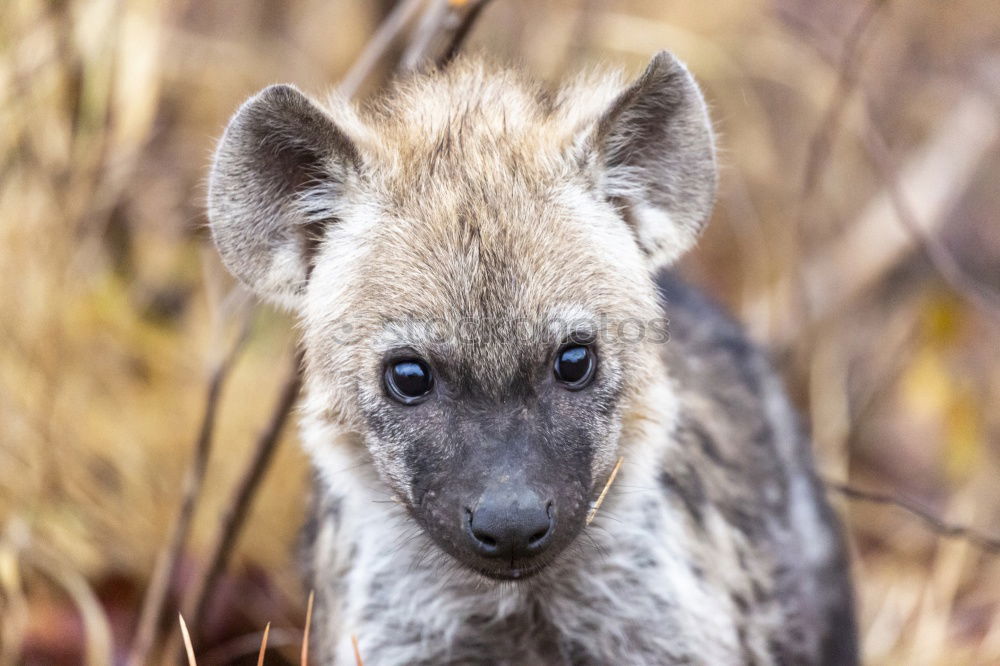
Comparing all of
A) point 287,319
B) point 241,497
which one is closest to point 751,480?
point 241,497

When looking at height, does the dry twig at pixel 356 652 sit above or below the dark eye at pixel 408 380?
below

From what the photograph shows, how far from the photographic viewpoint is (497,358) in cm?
206

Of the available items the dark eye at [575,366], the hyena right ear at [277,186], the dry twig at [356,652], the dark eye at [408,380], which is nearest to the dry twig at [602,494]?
the dark eye at [575,366]

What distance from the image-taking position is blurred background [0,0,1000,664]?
346 cm

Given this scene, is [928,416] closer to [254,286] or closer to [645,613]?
[645,613]

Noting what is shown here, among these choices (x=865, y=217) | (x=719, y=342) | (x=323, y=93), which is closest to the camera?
(x=323, y=93)

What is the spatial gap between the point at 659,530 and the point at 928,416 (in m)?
2.34

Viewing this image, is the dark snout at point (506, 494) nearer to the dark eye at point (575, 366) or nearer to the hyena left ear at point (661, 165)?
the dark eye at point (575, 366)

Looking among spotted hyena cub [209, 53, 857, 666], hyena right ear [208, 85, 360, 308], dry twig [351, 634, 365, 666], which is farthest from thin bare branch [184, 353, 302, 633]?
dry twig [351, 634, 365, 666]

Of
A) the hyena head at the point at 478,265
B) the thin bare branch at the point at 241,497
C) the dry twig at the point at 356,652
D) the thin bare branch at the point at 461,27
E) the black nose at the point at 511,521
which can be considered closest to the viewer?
the black nose at the point at 511,521

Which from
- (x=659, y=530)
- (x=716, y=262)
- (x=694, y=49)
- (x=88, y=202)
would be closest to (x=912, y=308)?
(x=716, y=262)

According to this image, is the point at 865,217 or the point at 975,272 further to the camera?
the point at 975,272

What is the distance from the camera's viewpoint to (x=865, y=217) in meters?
4.76

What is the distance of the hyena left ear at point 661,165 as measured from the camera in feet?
7.43
